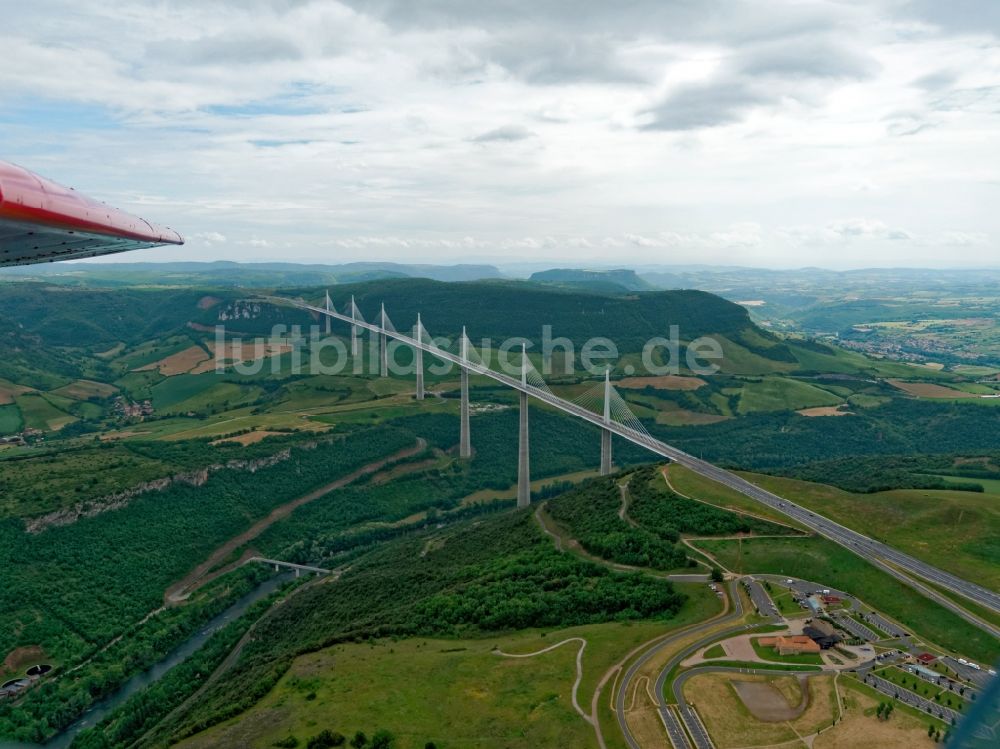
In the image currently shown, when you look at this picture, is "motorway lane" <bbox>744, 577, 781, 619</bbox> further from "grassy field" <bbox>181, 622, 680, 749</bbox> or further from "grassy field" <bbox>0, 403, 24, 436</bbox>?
"grassy field" <bbox>0, 403, 24, 436</bbox>

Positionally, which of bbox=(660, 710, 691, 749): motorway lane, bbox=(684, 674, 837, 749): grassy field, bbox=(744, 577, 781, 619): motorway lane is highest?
bbox=(684, 674, 837, 749): grassy field

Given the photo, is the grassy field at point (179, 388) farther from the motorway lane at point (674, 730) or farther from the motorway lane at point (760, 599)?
the motorway lane at point (674, 730)

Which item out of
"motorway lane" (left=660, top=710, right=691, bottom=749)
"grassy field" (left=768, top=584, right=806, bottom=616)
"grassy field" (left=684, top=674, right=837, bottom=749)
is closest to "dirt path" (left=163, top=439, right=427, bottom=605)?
"motorway lane" (left=660, top=710, right=691, bottom=749)

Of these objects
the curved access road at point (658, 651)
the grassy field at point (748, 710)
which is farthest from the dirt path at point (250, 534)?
the grassy field at point (748, 710)

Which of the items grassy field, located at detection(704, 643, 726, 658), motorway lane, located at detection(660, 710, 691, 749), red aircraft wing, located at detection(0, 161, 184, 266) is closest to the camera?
red aircraft wing, located at detection(0, 161, 184, 266)

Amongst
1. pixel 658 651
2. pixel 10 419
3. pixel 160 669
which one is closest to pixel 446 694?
pixel 658 651

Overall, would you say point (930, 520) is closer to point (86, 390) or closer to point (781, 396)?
point (781, 396)
